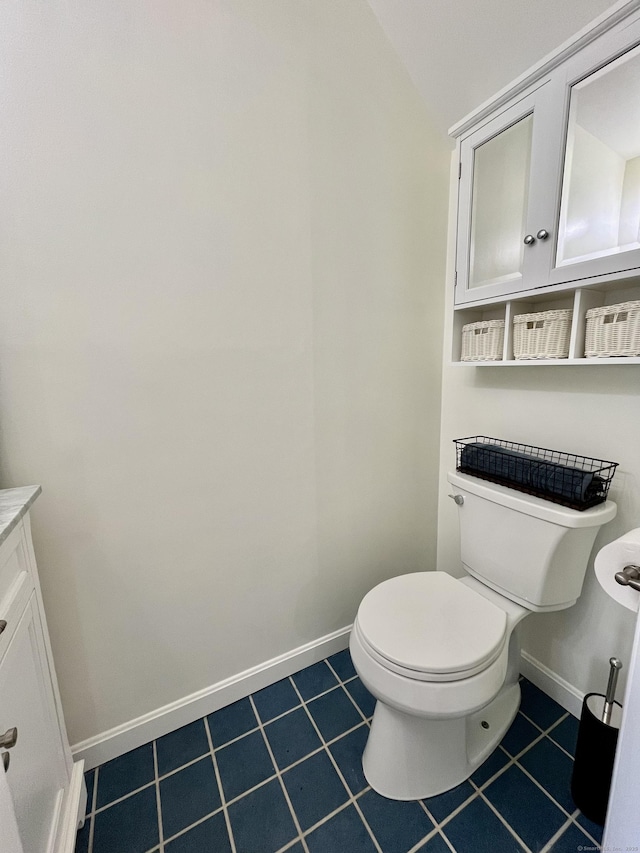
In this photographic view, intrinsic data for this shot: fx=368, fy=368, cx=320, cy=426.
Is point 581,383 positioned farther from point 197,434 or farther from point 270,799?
point 270,799

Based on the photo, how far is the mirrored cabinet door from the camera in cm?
89

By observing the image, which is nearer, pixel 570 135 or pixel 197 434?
pixel 570 135

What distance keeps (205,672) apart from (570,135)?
76.9 inches

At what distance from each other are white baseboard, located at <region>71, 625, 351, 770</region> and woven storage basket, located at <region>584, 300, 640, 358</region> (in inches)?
54.4

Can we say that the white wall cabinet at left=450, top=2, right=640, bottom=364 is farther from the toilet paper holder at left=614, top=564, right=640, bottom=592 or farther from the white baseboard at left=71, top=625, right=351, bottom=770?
the white baseboard at left=71, top=625, right=351, bottom=770

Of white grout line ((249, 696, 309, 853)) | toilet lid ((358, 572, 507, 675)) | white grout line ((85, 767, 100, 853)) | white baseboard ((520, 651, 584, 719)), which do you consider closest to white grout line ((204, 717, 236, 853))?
white grout line ((249, 696, 309, 853))

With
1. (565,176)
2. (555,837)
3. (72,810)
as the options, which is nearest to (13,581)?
(72,810)

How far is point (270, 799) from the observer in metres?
1.04

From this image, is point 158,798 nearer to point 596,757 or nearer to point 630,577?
point 596,757

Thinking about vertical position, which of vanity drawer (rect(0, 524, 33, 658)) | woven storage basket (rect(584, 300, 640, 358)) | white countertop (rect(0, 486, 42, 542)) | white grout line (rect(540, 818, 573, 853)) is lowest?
white grout line (rect(540, 818, 573, 853))

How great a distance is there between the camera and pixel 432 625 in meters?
1.04

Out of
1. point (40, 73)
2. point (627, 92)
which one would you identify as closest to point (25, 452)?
point (40, 73)

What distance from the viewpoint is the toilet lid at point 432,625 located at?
93 centimetres

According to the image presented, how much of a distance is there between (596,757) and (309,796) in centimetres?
78
